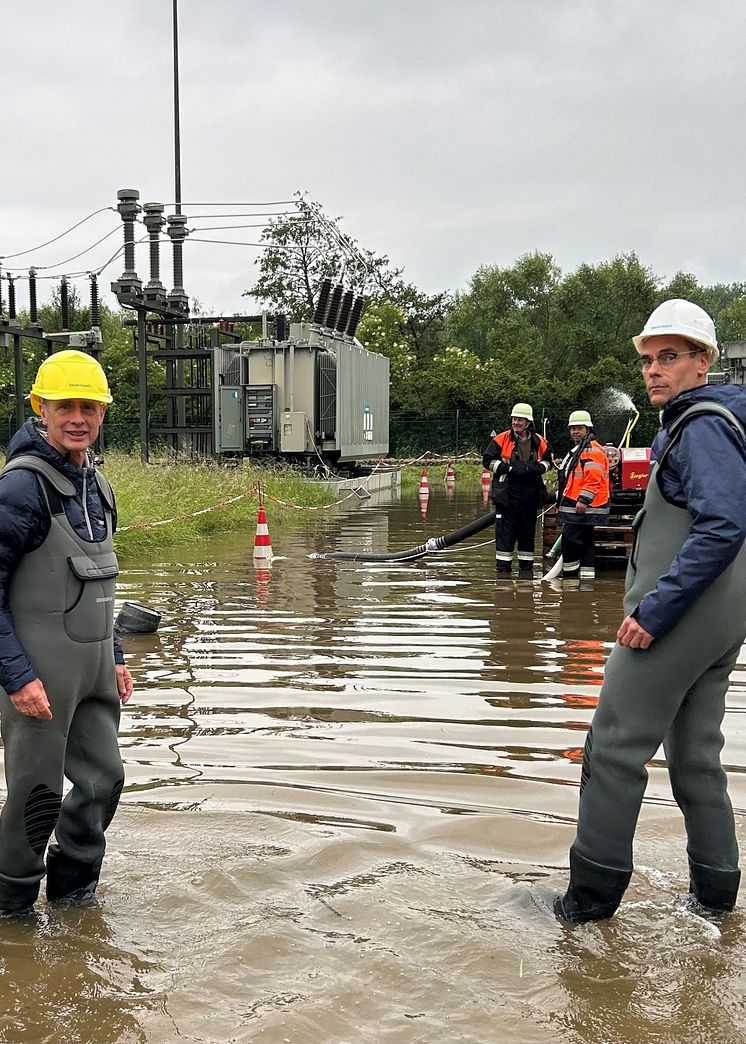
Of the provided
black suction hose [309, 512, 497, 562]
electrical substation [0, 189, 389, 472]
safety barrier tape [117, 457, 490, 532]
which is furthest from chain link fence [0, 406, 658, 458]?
black suction hose [309, 512, 497, 562]

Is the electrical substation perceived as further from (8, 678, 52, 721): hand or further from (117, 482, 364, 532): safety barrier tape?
(8, 678, 52, 721): hand

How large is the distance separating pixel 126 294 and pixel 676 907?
1997 cm

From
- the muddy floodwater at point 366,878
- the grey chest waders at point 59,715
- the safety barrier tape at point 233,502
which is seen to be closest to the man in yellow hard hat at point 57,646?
the grey chest waders at point 59,715

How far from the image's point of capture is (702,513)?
328 cm

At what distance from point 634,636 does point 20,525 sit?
76.8 inches

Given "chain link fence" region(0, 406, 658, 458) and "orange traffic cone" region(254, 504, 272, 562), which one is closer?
"orange traffic cone" region(254, 504, 272, 562)

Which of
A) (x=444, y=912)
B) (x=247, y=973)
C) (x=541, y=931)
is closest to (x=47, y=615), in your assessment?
(x=247, y=973)

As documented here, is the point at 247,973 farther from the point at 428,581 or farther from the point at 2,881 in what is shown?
the point at 428,581

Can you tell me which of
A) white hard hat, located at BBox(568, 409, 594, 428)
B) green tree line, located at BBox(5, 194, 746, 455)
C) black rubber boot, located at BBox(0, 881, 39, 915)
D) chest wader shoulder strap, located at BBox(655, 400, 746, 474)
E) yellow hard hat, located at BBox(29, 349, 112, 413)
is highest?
green tree line, located at BBox(5, 194, 746, 455)

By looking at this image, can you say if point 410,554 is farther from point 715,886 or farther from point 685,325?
point 685,325

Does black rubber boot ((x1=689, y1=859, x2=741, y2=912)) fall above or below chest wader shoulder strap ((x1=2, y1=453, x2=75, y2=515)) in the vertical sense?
below

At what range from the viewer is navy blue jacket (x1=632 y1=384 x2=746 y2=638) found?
3.27 metres

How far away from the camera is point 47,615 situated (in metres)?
3.54

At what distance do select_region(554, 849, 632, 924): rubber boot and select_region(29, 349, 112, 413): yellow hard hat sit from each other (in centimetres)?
221
